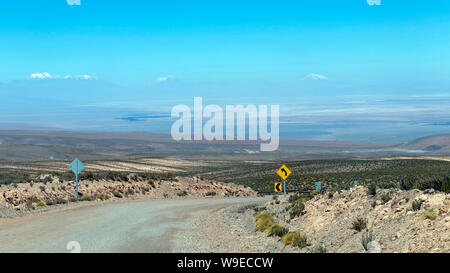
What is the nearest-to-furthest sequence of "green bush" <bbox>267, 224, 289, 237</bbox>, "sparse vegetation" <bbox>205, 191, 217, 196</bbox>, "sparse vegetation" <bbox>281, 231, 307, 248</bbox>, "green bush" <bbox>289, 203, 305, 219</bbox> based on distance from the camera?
"sparse vegetation" <bbox>281, 231, 307, 248</bbox>, "green bush" <bbox>267, 224, 289, 237</bbox>, "green bush" <bbox>289, 203, 305, 219</bbox>, "sparse vegetation" <bbox>205, 191, 217, 196</bbox>

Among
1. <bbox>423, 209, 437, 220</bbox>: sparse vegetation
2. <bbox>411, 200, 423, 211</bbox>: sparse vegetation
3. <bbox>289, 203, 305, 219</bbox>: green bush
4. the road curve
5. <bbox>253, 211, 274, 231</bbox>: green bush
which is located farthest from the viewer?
<bbox>289, 203, 305, 219</bbox>: green bush

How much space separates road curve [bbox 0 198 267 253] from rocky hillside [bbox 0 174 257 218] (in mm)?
2897

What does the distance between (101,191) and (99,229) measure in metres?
16.7

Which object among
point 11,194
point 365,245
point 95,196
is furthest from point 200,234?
point 95,196

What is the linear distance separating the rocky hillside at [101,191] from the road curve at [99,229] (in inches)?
114

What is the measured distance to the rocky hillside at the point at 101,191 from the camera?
28519mm

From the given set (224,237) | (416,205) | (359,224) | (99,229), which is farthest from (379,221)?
(99,229)

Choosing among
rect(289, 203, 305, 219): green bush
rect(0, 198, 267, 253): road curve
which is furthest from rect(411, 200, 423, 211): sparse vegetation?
rect(0, 198, 267, 253): road curve

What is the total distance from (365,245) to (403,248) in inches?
42.9

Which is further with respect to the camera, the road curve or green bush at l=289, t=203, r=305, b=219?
green bush at l=289, t=203, r=305, b=219

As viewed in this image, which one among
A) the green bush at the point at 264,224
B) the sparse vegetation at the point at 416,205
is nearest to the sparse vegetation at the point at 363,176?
the sparse vegetation at the point at 416,205

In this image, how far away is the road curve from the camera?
1580cm

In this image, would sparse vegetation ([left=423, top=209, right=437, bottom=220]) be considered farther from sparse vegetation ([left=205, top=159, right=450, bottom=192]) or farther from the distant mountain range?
the distant mountain range
